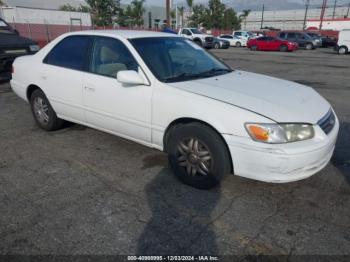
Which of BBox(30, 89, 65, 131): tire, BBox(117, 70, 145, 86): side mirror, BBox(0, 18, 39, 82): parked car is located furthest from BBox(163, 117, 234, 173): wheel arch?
BBox(0, 18, 39, 82): parked car

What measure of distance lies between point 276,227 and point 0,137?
4.16 m

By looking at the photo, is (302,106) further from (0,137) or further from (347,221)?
(0,137)

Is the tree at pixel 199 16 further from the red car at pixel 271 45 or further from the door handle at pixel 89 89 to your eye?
the door handle at pixel 89 89

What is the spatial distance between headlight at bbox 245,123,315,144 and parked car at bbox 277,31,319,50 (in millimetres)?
29399

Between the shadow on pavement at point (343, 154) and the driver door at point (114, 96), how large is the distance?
2.40 meters

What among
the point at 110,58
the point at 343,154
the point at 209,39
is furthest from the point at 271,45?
the point at 110,58

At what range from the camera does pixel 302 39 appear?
30047 millimetres

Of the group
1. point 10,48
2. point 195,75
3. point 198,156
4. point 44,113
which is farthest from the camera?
point 10,48

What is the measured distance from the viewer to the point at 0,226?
2600 mm

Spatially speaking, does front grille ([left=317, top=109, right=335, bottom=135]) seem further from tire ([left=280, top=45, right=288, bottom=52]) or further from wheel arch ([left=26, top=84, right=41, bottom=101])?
tire ([left=280, top=45, right=288, bottom=52])

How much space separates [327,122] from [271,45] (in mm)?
27041

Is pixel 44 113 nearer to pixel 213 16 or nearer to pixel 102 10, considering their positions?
pixel 102 10

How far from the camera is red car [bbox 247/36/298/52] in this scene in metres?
26.8

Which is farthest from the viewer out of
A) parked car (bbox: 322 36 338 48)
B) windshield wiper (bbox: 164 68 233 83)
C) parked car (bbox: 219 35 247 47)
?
parked car (bbox: 219 35 247 47)
